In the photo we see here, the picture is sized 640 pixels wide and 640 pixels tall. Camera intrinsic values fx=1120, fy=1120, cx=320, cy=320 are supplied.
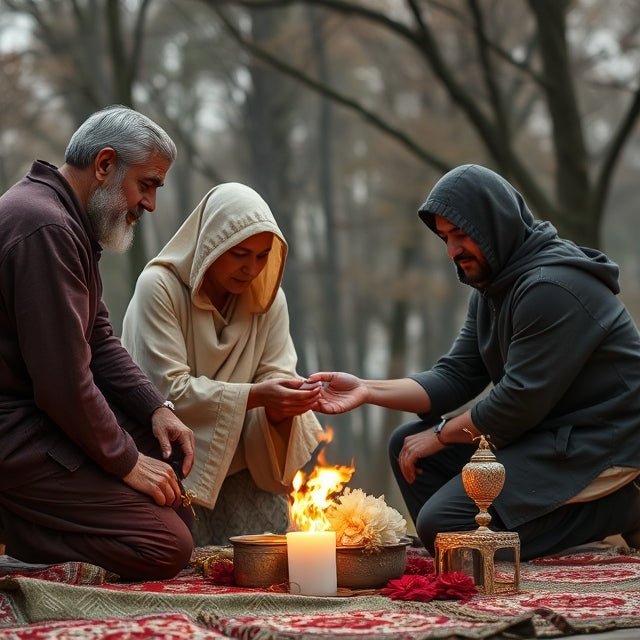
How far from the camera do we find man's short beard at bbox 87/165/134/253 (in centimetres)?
466

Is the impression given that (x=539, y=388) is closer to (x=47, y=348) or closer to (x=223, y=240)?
(x=223, y=240)

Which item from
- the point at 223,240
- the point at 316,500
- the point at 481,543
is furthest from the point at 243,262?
the point at 481,543

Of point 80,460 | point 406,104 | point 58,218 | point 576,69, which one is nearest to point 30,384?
point 80,460

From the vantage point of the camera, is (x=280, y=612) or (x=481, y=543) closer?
(x=280, y=612)

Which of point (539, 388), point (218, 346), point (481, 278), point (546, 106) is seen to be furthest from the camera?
point (546, 106)

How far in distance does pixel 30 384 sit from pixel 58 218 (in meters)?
0.66

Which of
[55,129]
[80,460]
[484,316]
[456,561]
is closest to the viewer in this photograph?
[456,561]

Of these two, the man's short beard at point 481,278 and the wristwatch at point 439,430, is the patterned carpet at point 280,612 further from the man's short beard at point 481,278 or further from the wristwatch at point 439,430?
the man's short beard at point 481,278

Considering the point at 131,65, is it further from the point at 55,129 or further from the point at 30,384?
the point at 55,129

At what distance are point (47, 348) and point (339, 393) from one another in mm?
1645

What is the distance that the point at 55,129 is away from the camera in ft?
60.8

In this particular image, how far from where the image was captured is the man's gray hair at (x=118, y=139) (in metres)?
4.68

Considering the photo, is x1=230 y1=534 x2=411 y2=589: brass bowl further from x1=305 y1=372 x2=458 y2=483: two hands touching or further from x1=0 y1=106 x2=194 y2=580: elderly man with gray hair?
x1=305 y1=372 x2=458 y2=483: two hands touching

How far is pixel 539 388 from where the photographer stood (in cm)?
488
